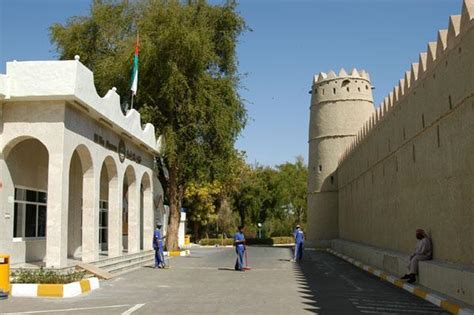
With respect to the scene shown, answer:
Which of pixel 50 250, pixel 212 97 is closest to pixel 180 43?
pixel 212 97

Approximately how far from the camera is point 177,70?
1092 inches

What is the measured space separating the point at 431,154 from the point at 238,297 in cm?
616

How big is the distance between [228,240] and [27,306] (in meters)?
42.4

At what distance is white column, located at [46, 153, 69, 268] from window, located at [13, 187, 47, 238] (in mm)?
3016

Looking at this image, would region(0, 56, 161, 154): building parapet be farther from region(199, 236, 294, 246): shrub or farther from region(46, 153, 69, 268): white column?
region(199, 236, 294, 246): shrub

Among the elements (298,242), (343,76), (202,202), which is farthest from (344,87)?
(298,242)

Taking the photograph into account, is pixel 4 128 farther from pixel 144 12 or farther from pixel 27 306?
pixel 144 12

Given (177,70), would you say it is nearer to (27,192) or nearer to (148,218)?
(148,218)

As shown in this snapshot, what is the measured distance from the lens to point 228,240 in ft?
174

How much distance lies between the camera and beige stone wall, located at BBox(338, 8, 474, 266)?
11766mm

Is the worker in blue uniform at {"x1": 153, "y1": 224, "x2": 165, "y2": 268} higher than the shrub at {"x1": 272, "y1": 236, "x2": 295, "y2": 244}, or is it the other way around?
the worker in blue uniform at {"x1": 153, "y1": 224, "x2": 165, "y2": 268}

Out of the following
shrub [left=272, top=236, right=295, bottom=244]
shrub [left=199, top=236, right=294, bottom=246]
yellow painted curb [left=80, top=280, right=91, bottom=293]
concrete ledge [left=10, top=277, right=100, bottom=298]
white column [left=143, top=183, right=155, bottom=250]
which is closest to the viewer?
concrete ledge [left=10, top=277, right=100, bottom=298]

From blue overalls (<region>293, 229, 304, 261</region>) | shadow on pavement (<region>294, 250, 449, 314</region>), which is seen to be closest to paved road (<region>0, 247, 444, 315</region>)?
shadow on pavement (<region>294, 250, 449, 314</region>)

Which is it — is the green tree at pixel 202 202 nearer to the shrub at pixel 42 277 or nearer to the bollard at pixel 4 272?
the shrub at pixel 42 277
